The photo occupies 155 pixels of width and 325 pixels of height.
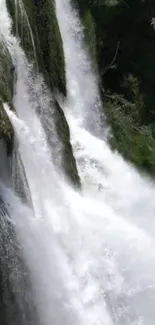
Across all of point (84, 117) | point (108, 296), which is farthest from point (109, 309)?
point (84, 117)

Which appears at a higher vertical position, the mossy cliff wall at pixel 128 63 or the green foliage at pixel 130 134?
the mossy cliff wall at pixel 128 63

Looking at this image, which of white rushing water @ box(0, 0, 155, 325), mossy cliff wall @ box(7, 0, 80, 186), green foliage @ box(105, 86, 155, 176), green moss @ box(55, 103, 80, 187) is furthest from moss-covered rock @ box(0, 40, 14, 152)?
green foliage @ box(105, 86, 155, 176)

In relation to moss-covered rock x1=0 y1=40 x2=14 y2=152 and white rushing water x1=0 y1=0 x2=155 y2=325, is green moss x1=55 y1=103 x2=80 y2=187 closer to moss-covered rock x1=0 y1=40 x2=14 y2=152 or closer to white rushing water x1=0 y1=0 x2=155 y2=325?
white rushing water x1=0 y1=0 x2=155 y2=325

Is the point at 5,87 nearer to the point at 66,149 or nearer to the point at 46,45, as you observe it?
the point at 66,149

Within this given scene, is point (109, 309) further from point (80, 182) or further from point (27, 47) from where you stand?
point (27, 47)

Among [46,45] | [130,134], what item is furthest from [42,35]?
[130,134]

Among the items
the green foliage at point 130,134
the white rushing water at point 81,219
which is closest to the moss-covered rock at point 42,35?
the white rushing water at point 81,219

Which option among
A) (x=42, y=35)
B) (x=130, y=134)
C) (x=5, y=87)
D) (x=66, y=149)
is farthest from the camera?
(x=130, y=134)

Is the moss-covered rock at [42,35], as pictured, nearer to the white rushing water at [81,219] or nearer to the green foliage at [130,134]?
the white rushing water at [81,219]

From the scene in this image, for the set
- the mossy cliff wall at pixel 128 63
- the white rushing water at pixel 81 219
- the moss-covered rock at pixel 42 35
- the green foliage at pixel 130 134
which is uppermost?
the mossy cliff wall at pixel 128 63

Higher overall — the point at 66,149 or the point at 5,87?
the point at 66,149
